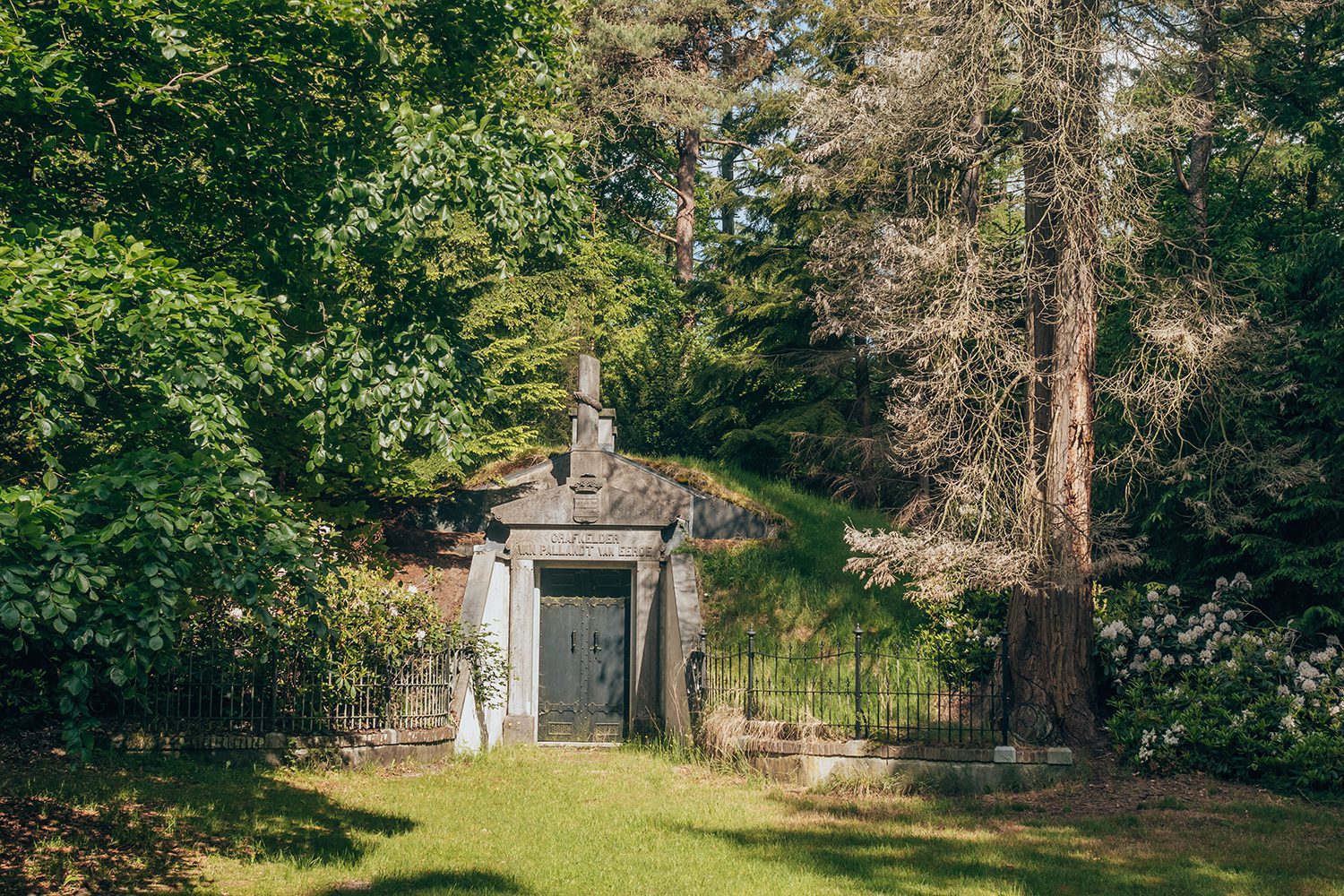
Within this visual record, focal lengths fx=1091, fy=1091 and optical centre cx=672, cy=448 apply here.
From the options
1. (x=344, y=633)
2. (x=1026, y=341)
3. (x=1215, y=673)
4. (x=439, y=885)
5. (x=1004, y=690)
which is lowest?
(x=439, y=885)

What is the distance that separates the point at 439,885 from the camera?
755cm

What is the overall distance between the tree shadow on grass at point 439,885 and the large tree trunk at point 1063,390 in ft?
21.3

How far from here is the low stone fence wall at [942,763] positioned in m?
11.1

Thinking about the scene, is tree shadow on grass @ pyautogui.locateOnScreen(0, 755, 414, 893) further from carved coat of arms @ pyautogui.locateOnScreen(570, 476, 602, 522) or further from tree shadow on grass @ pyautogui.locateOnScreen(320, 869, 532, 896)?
carved coat of arms @ pyautogui.locateOnScreen(570, 476, 602, 522)

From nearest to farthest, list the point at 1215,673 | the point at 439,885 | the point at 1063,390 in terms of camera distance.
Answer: the point at 439,885, the point at 1215,673, the point at 1063,390

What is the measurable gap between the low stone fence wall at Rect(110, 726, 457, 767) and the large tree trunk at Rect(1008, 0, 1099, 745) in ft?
22.8

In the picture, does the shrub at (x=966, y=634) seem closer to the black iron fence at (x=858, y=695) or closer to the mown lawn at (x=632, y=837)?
the black iron fence at (x=858, y=695)

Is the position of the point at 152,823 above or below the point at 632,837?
above

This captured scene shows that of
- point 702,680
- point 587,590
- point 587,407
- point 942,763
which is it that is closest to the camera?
point 942,763

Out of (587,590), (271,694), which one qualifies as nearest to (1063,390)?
(587,590)

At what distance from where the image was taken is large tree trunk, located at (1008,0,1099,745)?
11711mm

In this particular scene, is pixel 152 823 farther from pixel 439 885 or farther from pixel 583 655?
pixel 583 655

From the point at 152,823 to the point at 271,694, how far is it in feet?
9.83

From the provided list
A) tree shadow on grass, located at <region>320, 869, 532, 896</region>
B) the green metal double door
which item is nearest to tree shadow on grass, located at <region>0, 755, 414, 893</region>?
tree shadow on grass, located at <region>320, 869, 532, 896</region>
